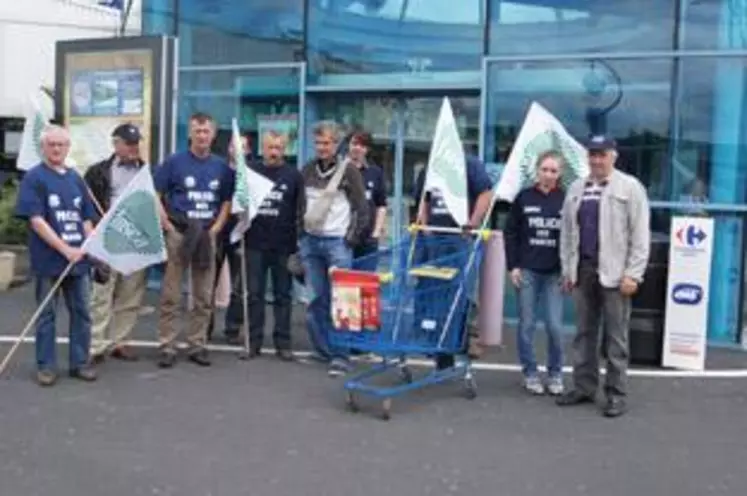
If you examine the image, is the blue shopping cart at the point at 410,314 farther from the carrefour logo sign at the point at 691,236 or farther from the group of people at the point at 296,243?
the carrefour logo sign at the point at 691,236

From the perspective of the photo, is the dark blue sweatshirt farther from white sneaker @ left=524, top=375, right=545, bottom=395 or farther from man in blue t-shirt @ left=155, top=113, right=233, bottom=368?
man in blue t-shirt @ left=155, top=113, right=233, bottom=368

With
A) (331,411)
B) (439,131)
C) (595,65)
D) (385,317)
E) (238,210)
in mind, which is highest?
(595,65)

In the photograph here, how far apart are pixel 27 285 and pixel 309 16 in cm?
497

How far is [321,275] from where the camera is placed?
30.9 feet

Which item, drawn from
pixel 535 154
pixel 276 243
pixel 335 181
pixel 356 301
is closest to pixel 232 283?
pixel 276 243

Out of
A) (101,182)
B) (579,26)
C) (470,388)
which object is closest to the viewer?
(470,388)

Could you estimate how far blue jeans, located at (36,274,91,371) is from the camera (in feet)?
27.9

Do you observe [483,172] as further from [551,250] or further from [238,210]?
[238,210]

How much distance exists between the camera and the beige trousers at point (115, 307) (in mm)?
9414

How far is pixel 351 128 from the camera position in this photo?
506 inches

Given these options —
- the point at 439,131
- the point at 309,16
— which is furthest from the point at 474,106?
the point at 439,131

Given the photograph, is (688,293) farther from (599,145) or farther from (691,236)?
(599,145)

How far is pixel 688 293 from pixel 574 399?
2135 mm

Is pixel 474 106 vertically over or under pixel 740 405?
over
